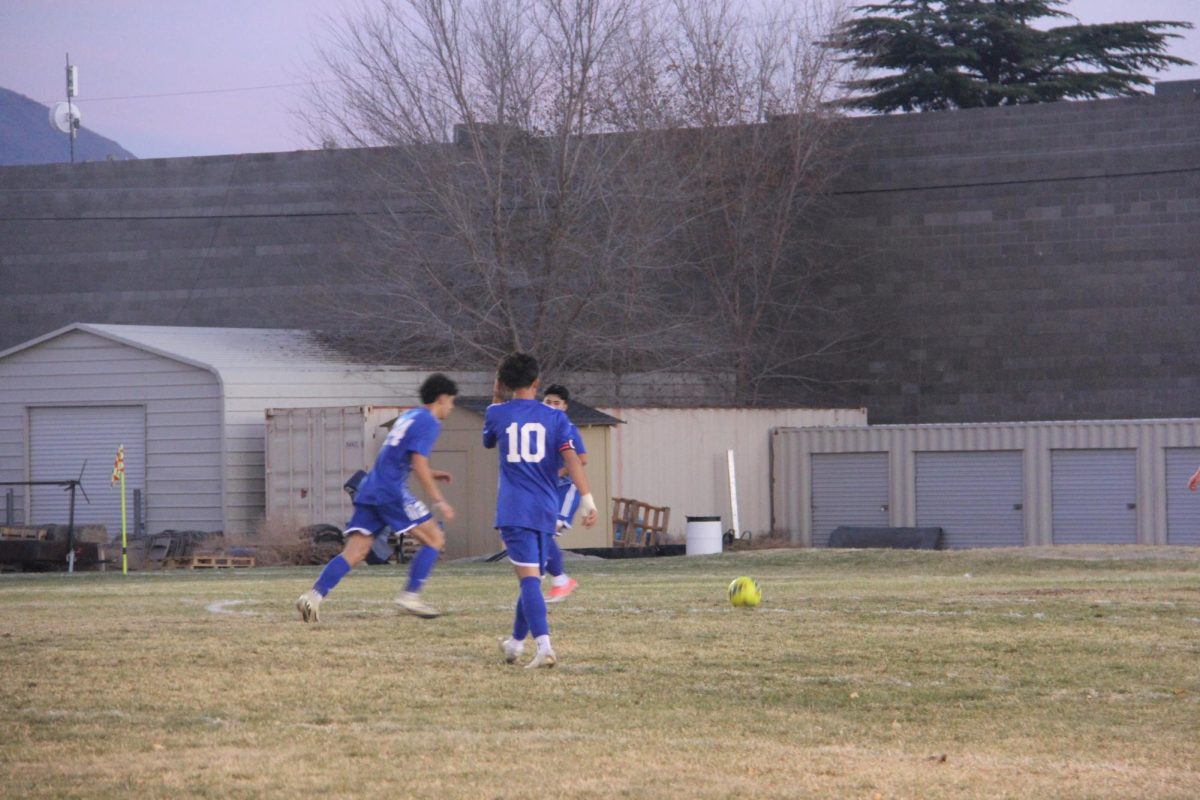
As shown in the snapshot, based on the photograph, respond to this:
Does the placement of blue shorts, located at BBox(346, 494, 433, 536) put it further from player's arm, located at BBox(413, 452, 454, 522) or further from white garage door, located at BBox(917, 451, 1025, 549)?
white garage door, located at BBox(917, 451, 1025, 549)

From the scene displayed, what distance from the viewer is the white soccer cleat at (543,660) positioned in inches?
353

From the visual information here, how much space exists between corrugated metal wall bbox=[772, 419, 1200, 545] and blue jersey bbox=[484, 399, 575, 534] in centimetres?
2282

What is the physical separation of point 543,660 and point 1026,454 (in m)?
23.5

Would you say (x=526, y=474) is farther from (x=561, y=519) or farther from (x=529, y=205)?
(x=529, y=205)

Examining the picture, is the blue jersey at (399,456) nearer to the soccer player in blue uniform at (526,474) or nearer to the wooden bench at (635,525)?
the soccer player in blue uniform at (526,474)

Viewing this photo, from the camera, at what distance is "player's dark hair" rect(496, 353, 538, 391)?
948 centimetres

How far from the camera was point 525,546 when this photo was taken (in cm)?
930

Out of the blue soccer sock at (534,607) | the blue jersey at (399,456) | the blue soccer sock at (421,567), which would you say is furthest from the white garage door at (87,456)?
the blue soccer sock at (534,607)

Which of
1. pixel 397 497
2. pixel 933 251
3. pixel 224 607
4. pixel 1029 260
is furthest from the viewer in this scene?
pixel 933 251

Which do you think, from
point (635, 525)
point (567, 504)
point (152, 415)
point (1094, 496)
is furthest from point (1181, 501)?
point (567, 504)

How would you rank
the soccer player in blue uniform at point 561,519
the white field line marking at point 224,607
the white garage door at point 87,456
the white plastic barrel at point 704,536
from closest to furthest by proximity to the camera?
the soccer player in blue uniform at point 561,519 < the white field line marking at point 224,607 < the white plastic barrel at point 704,536 < the white garage door at point 87,456

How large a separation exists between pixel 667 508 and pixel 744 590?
17.7 meters

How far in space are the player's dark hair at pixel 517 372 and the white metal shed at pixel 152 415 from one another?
19592 mm

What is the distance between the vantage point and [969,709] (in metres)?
7.63
